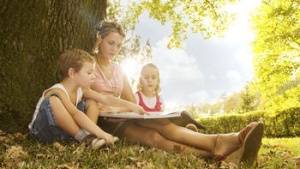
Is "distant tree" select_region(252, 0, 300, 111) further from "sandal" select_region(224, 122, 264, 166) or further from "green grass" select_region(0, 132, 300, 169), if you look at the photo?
"sandal" select_region(224, 122, 264, 166)

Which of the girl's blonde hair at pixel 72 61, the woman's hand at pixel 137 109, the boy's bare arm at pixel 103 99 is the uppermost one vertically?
the girl's blonde hair at pixel 72 61

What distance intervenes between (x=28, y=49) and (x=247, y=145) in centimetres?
304

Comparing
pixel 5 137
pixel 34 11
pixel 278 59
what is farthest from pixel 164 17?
pixel 5 137

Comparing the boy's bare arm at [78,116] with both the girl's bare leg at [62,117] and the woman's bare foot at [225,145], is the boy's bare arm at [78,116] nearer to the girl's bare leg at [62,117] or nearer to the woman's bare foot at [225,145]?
the girl's bare leg at [62,117]

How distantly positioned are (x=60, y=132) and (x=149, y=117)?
1022 millimetres

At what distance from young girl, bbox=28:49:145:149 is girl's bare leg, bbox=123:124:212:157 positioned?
0.73 ft

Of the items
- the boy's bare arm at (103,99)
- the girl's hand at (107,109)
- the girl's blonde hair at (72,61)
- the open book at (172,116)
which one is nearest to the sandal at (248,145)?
the open book at (172,116)

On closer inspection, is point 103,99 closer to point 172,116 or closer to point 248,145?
point 172,116

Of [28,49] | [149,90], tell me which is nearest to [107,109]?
[149,90]

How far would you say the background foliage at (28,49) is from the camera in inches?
182

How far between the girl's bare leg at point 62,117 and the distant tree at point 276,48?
37.3 ft

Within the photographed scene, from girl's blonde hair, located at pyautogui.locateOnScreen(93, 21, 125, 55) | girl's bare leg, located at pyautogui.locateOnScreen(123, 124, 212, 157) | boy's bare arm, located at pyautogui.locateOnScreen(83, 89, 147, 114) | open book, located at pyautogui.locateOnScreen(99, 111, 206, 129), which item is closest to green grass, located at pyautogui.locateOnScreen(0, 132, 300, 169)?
girl's bare leg, located at pyautogui.locateOnScreen(123, 124, 212, 157)

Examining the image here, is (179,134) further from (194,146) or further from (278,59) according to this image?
(278,59)

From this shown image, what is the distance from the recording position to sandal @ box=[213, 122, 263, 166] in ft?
10.5
